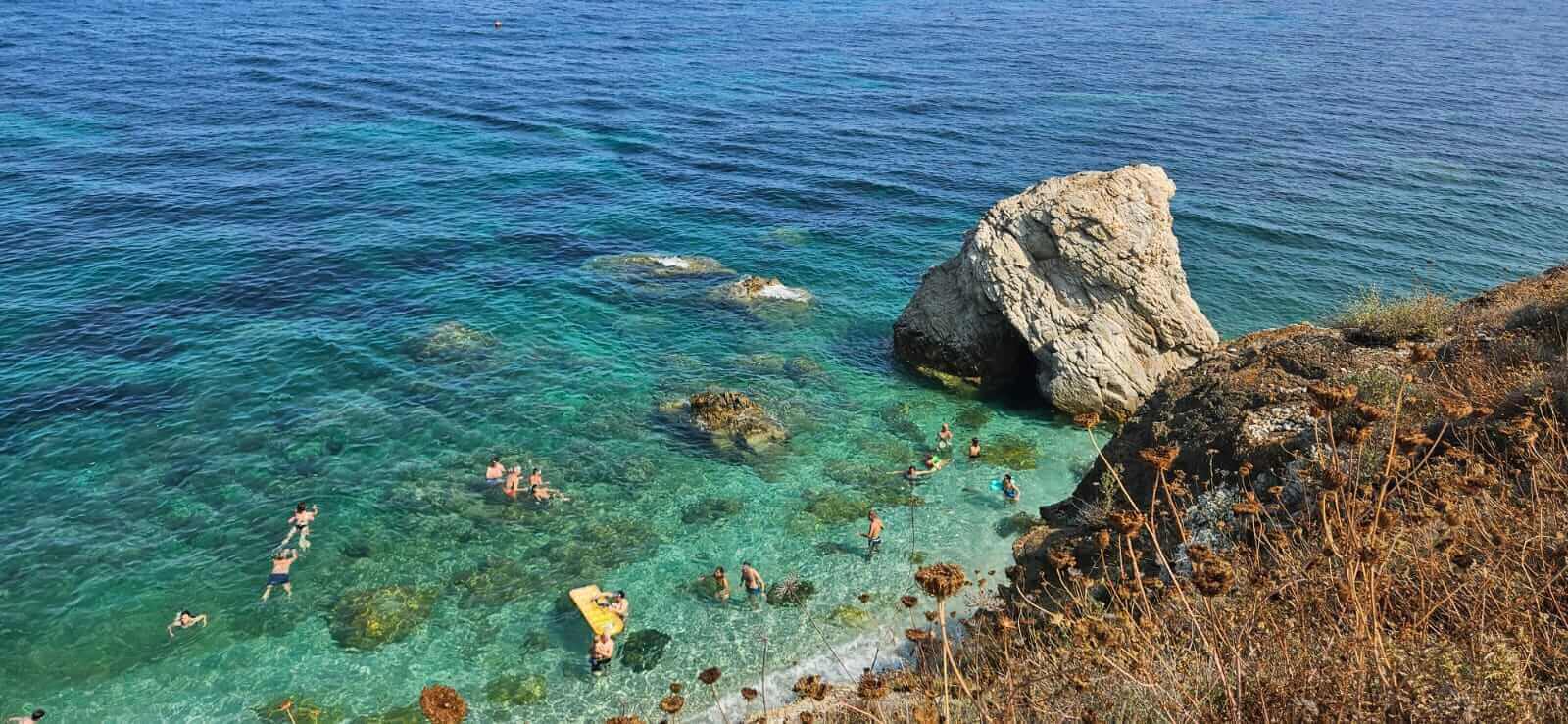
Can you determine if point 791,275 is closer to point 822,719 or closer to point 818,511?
point 818,511

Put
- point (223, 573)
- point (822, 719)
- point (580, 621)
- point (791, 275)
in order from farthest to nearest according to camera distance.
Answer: point (791, 275), point (223, 573), point (580, 621), point (822, 719)

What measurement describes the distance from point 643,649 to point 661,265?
22.6 metres

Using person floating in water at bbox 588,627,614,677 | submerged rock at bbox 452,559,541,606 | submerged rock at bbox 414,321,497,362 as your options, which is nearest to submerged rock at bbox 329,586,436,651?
submerged rock at bbox 452,559,541,606

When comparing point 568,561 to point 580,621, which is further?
point 568,561

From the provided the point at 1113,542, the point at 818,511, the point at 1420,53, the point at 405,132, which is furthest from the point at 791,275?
the point at 1420,53

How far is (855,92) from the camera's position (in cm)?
6712

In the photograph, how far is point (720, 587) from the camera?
18.8 metres

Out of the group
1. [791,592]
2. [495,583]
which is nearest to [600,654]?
[495,583]

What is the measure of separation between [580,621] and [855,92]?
56.9 metres

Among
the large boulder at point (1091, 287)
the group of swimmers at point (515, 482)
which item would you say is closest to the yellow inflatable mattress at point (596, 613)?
the group of swimmers at point (515, 482)

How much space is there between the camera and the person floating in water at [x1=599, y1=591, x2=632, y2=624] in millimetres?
17859

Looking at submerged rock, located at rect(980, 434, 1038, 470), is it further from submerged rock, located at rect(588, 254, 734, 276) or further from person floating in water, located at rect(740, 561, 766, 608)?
submerged rock, located at rect(588, 254, 734, 276)

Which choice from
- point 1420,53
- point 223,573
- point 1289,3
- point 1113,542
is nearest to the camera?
point 1113,542

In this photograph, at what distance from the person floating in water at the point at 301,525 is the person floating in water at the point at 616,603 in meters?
7.78
